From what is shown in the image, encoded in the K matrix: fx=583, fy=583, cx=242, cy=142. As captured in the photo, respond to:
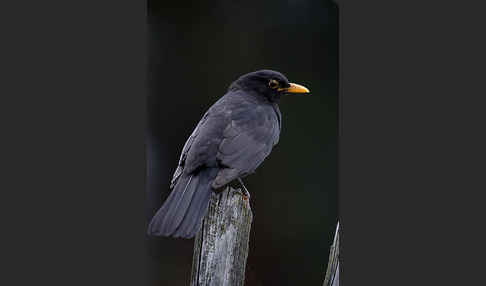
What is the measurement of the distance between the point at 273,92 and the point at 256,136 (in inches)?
21.1

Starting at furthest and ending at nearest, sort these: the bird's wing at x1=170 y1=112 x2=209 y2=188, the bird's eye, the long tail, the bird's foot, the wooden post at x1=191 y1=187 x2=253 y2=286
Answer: the bird's eye
the bird's wing at x1=170 y1=112 x2=209 y2=188
the bird's foot
the wooden post at x1=191 y1=187 x2=253 y2=286
the long tail

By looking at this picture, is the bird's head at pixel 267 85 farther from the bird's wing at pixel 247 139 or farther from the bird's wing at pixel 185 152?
the bird's wing at pixel 185 152

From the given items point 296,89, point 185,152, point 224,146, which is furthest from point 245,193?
point 296,89

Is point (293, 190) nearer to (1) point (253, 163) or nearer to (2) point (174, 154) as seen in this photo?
(1) point (253, 163)

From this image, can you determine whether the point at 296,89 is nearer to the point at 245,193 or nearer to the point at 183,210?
the point at 245,193

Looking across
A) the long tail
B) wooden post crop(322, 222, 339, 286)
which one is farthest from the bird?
wooden post crop(322, 222, 339, 286)

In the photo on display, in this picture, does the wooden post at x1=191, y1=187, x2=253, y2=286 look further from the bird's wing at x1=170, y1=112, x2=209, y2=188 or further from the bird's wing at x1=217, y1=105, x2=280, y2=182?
the bird's wing at x1=170, y1=112, x2=209, y2=188

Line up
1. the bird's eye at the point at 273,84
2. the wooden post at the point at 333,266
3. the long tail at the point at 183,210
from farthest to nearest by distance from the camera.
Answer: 1. the bird's eye at the point at 273,84
2. the wooden post at the point at 333,266
3. the long tail at the point at 183,210

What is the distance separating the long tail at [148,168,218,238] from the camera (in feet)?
13.5

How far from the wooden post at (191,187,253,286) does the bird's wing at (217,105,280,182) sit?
0.23m

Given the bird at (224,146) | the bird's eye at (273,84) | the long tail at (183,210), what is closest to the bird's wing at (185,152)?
the bird at (224,146)

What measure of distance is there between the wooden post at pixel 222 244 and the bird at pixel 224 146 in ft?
0.49

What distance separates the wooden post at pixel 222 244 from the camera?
427 centimetres

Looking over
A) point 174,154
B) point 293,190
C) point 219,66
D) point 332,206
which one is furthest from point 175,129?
point 332,206
